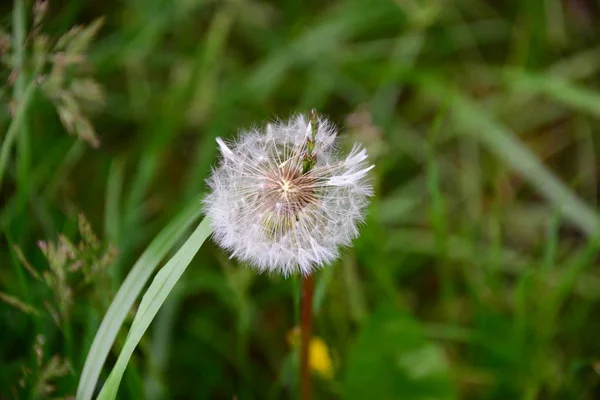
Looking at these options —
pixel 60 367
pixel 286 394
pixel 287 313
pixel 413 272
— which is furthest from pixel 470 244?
pixel 60 367

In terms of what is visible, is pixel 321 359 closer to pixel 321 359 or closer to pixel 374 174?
pixel 321 359

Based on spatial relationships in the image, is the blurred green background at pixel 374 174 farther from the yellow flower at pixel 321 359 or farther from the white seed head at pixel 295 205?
the white seed head at pixel 295 205

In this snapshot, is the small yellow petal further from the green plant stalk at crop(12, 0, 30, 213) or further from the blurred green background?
the green plant stalk at crop(12, 0, 30, 213)

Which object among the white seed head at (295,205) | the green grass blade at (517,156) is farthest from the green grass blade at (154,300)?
the green grass blade at (517,156)

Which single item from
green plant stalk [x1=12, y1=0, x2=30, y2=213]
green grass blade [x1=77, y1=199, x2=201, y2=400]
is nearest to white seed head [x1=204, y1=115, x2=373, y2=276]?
green grass blade [x1=77, y1=199, x2=201, y2=400]

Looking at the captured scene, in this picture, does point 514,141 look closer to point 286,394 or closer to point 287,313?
point 287,313

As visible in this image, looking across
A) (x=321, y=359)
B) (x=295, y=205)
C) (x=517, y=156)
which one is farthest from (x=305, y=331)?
(x=517, y=156)
